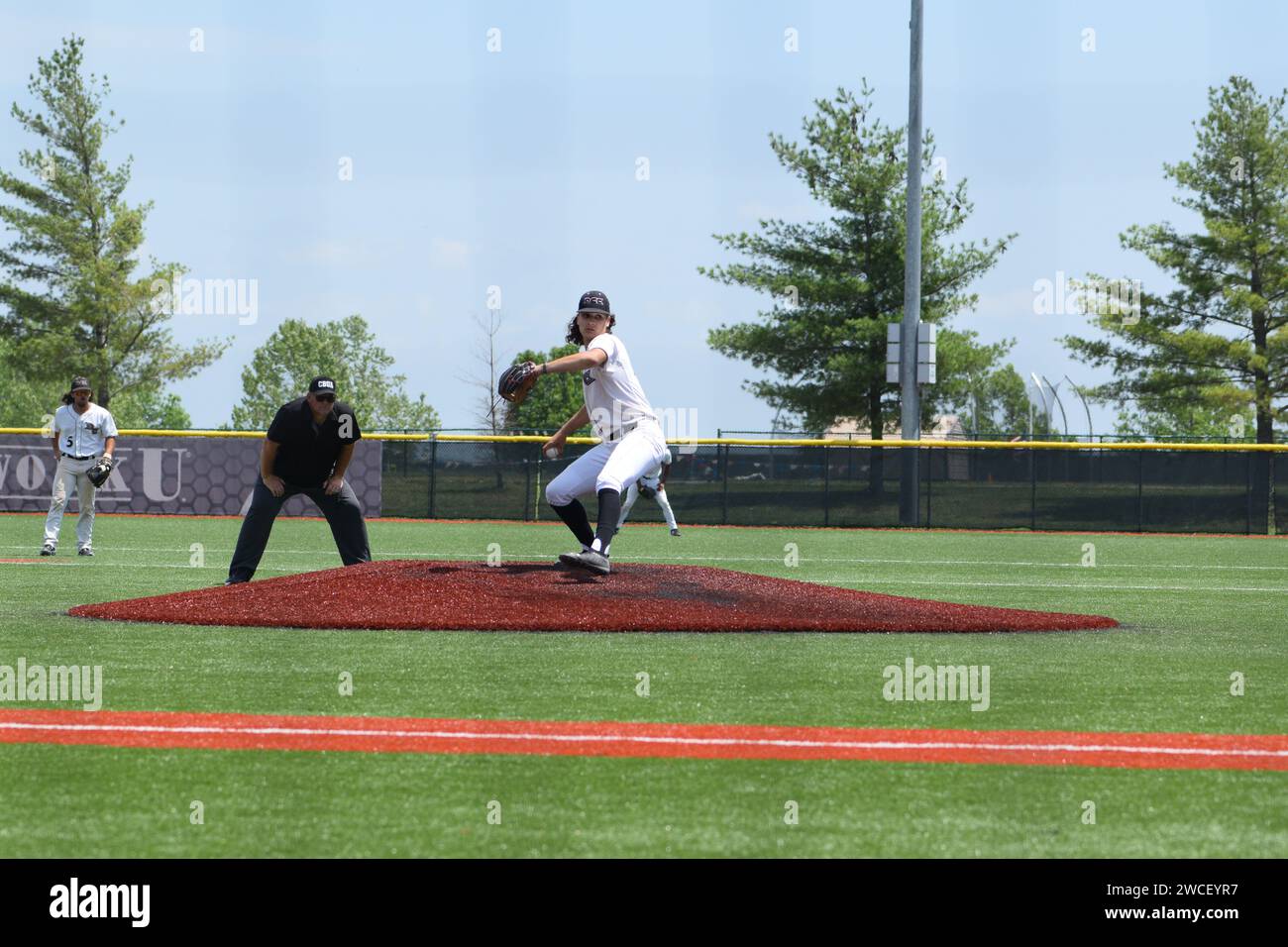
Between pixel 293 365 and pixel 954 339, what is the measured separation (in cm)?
5381

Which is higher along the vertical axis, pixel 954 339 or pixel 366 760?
pixel 954 339

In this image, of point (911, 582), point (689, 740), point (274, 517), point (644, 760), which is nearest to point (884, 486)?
point (911, 582)

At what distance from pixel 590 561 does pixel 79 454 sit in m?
9.61

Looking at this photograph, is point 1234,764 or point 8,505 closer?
point 1234,764

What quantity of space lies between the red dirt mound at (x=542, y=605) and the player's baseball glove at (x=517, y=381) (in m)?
1.46

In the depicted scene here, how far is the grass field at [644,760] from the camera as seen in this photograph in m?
4.85

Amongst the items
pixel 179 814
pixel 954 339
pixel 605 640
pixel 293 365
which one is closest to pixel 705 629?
pixel 605 640

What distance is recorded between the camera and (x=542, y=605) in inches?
446

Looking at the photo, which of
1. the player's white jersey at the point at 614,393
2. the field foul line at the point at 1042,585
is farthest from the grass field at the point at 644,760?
the player's white jersey at the point at 614,393

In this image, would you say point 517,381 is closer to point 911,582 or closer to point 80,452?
point 911,582

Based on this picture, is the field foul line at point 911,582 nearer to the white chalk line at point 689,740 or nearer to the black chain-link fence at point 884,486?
the white chalk line at point 689,740

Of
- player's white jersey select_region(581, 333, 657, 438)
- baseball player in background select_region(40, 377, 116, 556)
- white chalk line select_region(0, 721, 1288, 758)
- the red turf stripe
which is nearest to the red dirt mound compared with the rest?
player's white jersey select_region(581, 333, 657, 438)
